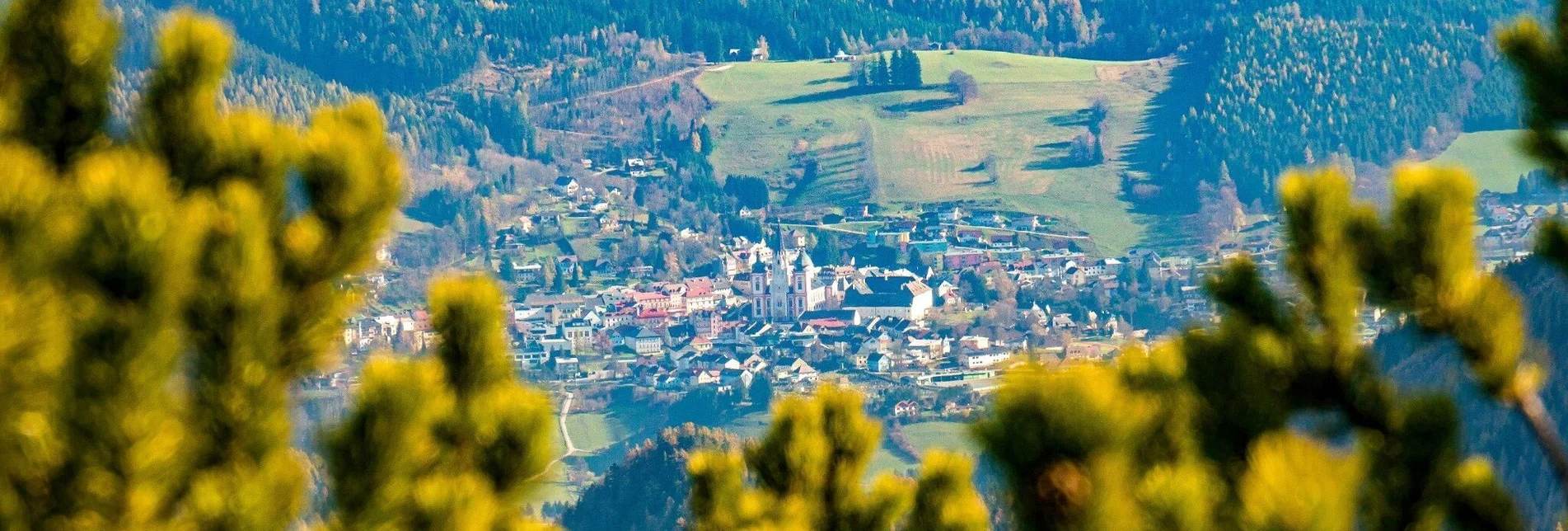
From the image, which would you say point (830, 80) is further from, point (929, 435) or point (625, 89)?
point (929, 435)

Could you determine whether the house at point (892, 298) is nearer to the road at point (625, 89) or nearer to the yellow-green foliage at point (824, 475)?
the road at point (625, 89)

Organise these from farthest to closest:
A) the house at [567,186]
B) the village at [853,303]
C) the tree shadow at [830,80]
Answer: the tree shadow at [830,80]
the house at [567,186]
the village at [853,303]

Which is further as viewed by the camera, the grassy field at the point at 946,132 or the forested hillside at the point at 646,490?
the grassy field at the point at 946,132

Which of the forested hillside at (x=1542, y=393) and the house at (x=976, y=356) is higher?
the forested hillside at (x=1542, y=393)

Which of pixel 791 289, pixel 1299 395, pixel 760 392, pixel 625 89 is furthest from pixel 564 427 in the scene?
pixel 1299 395

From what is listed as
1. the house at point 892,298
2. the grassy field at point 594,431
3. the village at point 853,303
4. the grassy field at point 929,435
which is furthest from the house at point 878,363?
the grassy field at point 929,435

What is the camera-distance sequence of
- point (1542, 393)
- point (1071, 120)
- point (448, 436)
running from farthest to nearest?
1. point (1071, 120)
2. point (1542, 393)
3. point (448, 436)
